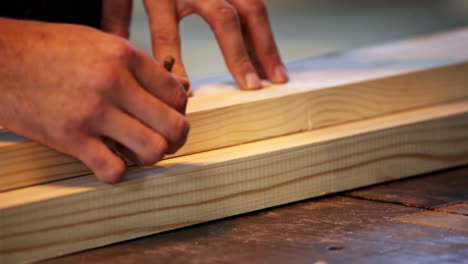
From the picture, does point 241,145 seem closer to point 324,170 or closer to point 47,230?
point 324,170

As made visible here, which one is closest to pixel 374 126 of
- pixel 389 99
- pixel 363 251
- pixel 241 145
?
pixel 389 99

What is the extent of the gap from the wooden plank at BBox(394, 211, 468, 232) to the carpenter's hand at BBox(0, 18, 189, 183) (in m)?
0.38

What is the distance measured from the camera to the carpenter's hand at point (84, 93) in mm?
866

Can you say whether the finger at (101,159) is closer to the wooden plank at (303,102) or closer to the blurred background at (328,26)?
the wooden plank at (303,102)

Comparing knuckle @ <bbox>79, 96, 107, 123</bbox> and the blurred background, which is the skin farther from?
the blurred background

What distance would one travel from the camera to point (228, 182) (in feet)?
3.51

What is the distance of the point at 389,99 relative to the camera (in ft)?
4.30

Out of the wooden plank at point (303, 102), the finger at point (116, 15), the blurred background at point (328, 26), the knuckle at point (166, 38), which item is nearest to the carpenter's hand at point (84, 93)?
the wooden plank at point (303, 102)

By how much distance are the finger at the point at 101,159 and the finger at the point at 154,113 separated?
0.06 m

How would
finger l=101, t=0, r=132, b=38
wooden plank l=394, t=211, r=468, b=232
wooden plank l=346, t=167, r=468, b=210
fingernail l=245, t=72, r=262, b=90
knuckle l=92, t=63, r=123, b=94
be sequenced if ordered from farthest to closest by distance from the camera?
finger l=101, t=0, r=132, b=38
fingernail l=245, t=72, r=262, b=90
wooden plank l=346, t=167, r=468, b=210
wooden plank l=394, t=211, r=468, b=232
knuckle l=92, t=63, r=123, b=94

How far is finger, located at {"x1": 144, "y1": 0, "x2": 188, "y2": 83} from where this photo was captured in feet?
4.57

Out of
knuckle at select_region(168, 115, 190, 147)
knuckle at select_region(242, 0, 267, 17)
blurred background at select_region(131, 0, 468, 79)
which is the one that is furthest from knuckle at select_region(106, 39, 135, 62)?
blurred background at select_region(131, 0, 468, 79)

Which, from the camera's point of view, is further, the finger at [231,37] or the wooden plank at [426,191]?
the finger at [231,37]

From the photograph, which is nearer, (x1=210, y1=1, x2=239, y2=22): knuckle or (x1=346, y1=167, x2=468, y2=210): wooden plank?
(x1=346, y1=167, x2=468, y2=210): wooden plank
